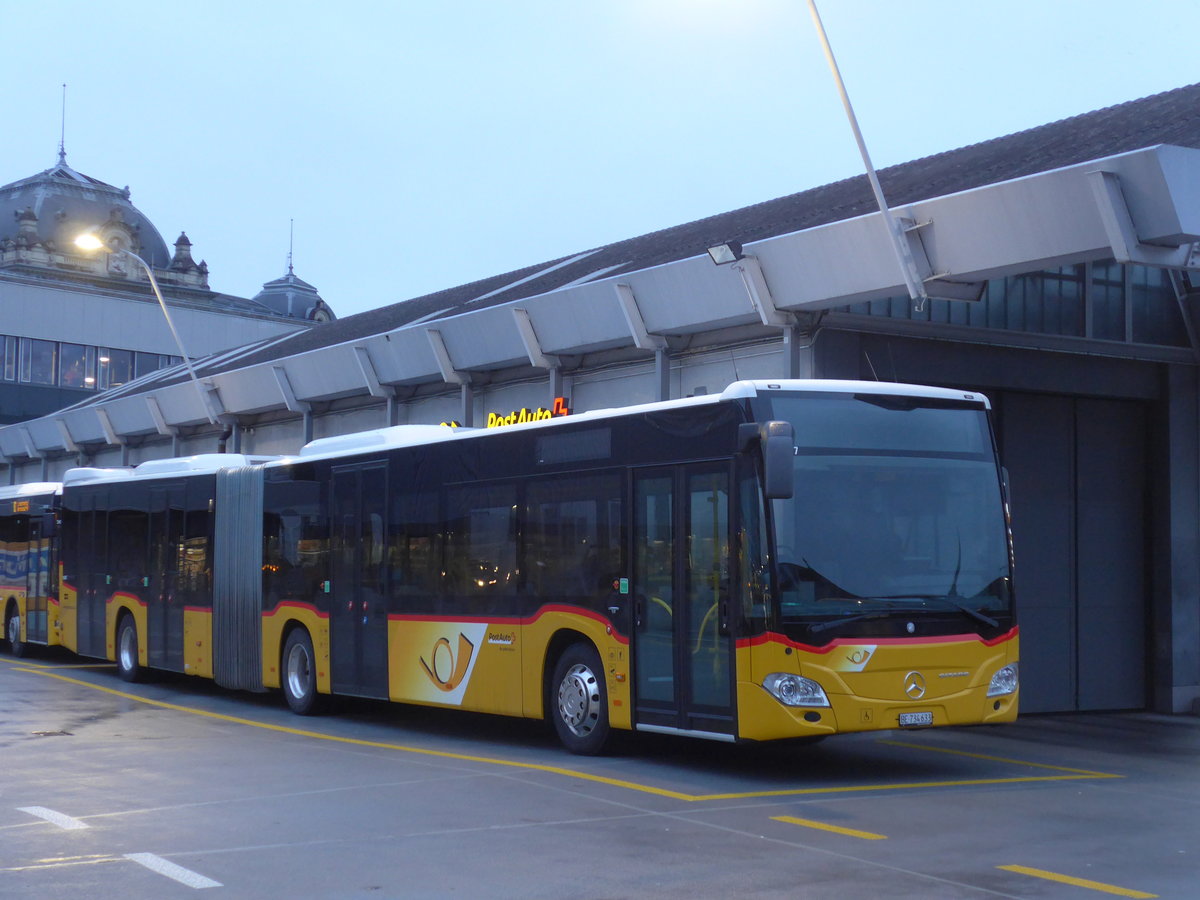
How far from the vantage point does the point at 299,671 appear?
1909 cm

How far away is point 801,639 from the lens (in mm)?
12172

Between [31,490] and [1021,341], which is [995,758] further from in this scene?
[31,490]

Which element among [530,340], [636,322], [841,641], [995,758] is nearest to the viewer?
[841,641]

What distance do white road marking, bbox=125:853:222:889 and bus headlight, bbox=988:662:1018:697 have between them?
6889 millimetres

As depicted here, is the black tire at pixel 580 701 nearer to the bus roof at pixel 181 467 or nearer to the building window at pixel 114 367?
the bus roof at pixel 181 467

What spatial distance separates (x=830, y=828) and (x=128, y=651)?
1599cm

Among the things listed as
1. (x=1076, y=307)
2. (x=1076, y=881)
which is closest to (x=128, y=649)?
(x=1076, y=307)

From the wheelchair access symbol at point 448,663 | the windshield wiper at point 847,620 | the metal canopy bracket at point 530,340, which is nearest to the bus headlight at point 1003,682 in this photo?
the windshield wiper at point 847,620

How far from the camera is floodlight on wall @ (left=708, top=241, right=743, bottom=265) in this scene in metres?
18.1

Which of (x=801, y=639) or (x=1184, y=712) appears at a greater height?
(x=801, y=639)

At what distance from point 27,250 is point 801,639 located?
77768 millimetres

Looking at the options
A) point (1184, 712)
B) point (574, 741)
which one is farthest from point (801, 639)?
point (1184, 712)

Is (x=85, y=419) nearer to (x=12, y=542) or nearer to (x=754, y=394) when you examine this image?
(x=12, y=542)

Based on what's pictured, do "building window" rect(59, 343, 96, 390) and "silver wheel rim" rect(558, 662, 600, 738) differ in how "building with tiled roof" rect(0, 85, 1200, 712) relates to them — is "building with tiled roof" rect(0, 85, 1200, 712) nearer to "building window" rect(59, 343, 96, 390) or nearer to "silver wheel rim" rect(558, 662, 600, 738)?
"silver wheel rim" rect(558, 662, 600, 738)
